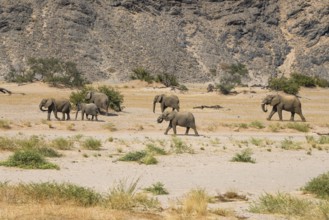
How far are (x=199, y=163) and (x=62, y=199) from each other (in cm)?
754

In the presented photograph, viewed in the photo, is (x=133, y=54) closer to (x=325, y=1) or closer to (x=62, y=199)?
(x=325, y=1)

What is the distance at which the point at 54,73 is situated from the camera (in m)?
72.5

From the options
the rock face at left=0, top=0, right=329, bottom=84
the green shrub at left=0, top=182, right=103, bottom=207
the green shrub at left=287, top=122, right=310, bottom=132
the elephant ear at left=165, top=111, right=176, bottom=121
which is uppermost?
the rock face at left=0, top=0, right=329, bottom=84

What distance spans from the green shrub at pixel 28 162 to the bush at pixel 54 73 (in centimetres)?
4769

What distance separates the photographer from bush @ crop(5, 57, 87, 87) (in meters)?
63.9

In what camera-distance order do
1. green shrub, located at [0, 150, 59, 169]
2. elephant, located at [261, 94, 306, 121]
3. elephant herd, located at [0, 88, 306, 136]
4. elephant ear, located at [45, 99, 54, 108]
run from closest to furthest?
green shrub, located at [0, 150, 59, 169] → elephant herd, located at [0, 88, 306, 136] → elephant ear, located at [45, 99, 54, 108] → elephant, located at [261, 94, 306, 121]

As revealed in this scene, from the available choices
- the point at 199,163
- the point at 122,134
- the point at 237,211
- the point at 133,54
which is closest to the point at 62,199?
the point at 237,211

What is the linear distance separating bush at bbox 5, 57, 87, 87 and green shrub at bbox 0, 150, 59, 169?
47.7 m

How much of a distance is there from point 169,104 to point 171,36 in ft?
235

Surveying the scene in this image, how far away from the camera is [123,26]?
105062 mm

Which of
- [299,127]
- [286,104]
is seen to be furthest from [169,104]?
[299,127]

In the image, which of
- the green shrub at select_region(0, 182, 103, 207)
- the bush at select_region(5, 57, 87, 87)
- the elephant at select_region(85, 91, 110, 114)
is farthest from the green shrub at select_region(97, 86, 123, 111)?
the green shrub at select_region(0, 182, 103, 207)

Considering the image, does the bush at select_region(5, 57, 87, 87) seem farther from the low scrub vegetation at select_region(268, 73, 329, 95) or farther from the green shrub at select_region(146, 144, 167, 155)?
the green shrub at select_region(146, 144, 167, 155)

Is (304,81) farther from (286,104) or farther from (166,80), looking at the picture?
(286,104)
